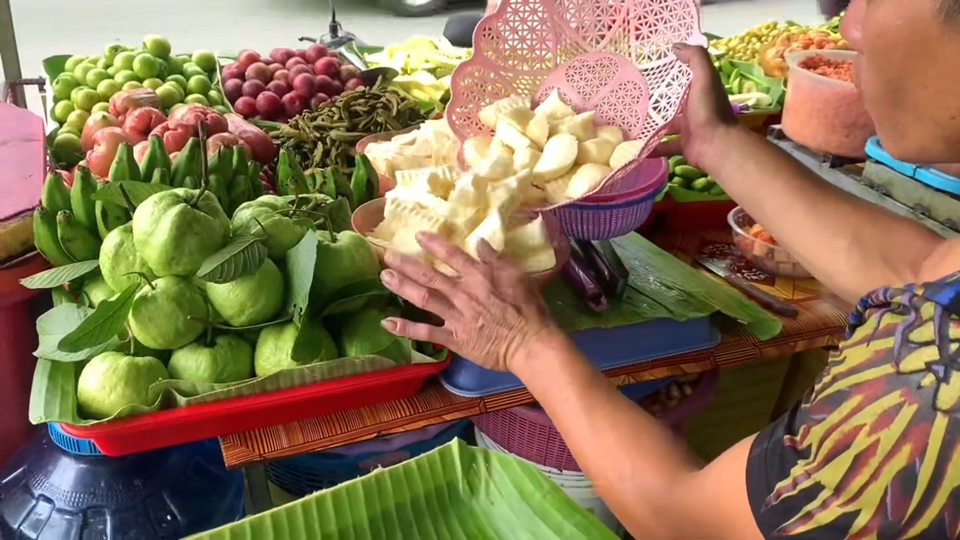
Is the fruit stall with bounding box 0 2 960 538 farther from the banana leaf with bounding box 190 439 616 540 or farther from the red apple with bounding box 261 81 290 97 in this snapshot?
the red apple with bounding box 261 81 290 97

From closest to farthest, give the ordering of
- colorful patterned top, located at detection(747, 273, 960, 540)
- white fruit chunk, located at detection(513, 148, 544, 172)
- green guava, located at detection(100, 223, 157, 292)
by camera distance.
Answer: colorful patterned top, located at detection(747, 273, 960, 540)
green guava, located at detection(100, 223, 157, 292)
white fruit chunk, located at detection(513, 148, 544, 172)

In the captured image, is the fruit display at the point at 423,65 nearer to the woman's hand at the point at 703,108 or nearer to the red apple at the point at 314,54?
the red apple at the point at 314,54

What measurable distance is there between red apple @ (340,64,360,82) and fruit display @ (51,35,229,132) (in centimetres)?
40

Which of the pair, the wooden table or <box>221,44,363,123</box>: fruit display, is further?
<box>221,44,363,123</box>: fruit display

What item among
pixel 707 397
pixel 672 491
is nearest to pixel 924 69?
pixel 672 491

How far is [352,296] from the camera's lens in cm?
120

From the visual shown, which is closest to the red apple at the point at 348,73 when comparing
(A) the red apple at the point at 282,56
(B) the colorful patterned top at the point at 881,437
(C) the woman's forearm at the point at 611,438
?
(A) the red apple at the point at 282,56

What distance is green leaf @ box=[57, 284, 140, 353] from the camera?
43.3 inches

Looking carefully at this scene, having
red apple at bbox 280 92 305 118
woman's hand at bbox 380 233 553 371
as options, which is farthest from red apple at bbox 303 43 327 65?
woman's hand at bbox 380 233 553 371

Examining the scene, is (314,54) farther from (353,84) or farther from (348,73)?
(353,84)

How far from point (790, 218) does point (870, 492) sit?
0.74 meters

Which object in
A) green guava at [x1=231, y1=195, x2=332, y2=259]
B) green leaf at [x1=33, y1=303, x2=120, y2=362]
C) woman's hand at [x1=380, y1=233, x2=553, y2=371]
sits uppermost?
woman's hand at [x1=380, y1=233, x2=553, y2=371]

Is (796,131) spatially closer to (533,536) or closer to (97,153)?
(533,536)

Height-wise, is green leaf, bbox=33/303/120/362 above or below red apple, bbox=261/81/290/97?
above
